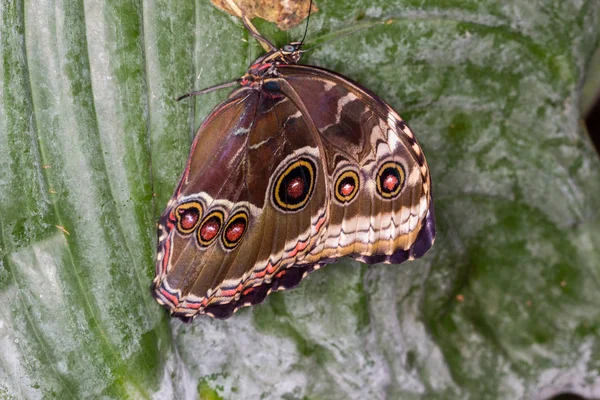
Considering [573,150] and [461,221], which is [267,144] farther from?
[573,150]

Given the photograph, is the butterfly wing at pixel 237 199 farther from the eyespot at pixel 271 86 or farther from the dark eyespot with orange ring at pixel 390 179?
the dark eyespot with orange ring at pixel 390 179

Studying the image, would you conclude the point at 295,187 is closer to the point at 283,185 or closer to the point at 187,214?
the point at 283,185

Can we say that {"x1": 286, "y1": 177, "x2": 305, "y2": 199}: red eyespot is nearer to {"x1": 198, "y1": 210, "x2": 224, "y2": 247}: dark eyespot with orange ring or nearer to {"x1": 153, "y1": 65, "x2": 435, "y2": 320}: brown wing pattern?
{"x1": 153, "y1": 65, "x2": 435, "y2": 320}: brown wing pattern

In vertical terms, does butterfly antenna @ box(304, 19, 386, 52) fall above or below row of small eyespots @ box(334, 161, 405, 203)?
above

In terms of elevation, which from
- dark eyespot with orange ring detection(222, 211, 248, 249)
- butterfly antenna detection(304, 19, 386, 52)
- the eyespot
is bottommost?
dark eyespot with orange ring detection(222, 211, 248, 249)

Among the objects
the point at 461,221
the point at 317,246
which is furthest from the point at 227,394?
the point at 461,221

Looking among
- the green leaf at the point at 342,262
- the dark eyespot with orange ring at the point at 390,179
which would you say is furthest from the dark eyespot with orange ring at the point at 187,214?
the dark eyespot with orange ring at the point at 390,179

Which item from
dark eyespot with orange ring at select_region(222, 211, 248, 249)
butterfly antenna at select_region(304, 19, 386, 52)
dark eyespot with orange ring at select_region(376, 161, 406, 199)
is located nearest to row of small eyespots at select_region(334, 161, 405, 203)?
dark eyespot with orange ring at select_region(376, 161, 406, 199)
